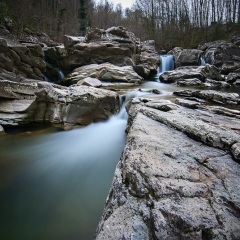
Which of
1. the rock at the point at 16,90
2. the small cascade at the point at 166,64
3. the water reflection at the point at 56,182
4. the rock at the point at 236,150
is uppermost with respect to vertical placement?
the small cascade at the point at 166,64

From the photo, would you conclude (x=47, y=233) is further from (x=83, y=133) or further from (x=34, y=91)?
(x=34, y=91)

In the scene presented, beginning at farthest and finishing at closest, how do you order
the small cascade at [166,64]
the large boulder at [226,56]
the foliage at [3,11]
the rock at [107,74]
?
the small cascade at [166,64] → the large boulder at [226,56] → the foliage at [3,11] → the rock at [107,74]

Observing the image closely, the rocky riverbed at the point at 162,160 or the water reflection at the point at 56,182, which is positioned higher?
the rocky riverbed at the point at 162,160

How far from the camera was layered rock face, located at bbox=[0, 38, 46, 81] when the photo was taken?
10512mm

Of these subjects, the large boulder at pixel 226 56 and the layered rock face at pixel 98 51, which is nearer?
the layered rock face at pixel 98 51

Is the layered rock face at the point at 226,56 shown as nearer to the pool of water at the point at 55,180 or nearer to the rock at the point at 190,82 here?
the rock at the point at 190,82

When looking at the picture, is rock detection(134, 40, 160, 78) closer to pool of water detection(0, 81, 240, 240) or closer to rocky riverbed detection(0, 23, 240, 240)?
rocky riverbed detection(0, 23, 240, 240)

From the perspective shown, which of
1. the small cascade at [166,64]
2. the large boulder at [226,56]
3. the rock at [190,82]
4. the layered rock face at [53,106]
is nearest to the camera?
the layered rock face at [53,106]

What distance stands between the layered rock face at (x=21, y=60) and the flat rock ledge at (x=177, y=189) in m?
9.62

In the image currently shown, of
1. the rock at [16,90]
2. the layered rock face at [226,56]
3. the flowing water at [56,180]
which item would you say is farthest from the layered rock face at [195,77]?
the rock at [16,90]

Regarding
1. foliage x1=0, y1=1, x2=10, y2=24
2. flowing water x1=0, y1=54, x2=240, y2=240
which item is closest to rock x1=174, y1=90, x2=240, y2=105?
flowing water x1=0, y1=54, x2=240, y2=240

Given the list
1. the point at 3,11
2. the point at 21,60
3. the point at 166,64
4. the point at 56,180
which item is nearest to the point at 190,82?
the point at 166,64

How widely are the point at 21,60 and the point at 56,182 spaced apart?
1004 cm

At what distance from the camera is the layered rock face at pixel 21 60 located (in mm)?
10512
